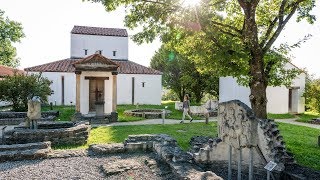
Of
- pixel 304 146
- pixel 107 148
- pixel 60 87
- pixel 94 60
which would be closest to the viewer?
pixel 107 148

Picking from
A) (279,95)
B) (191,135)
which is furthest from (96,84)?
(279,95)

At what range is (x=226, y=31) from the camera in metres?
13.2

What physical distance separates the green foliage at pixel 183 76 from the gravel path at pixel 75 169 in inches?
924

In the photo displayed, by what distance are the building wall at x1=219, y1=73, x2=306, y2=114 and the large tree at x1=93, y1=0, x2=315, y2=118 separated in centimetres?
1570

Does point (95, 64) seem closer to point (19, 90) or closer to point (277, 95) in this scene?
point (19, 90)

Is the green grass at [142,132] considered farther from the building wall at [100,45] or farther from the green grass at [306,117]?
the building wall at [100,45]

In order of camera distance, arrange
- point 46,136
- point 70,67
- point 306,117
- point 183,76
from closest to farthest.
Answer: point 46,136
point 306,117
point 70,67
point 183,76

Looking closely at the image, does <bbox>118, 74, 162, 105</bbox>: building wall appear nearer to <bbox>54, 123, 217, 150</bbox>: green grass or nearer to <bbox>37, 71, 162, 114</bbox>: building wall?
<bbox>37, 71, 162, 114</bbox>: building wall

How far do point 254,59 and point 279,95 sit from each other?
19.5 metres

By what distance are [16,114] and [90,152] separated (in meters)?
12.2

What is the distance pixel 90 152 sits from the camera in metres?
11.0

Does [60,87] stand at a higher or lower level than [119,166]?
higher

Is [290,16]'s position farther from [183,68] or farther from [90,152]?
[183,68]

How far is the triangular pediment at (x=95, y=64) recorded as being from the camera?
21.1 metres
